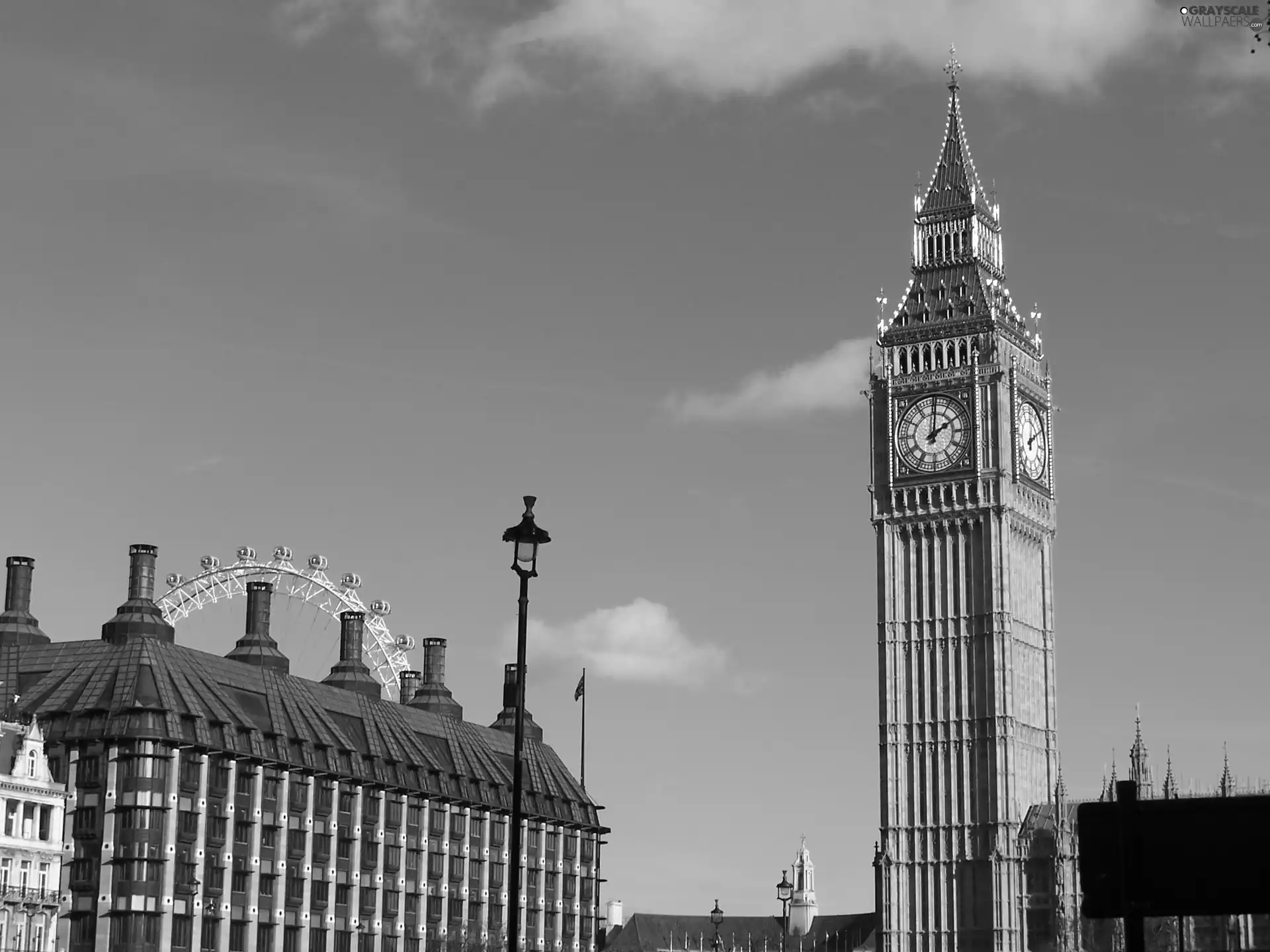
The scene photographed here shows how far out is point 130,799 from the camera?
431 ft

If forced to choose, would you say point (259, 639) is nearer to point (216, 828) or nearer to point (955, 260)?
point (216, 828)

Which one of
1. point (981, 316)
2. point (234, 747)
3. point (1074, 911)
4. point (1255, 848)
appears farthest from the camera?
point (981, 316)

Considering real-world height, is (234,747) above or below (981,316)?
below

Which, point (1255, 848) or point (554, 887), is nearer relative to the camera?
point (1255, 848)

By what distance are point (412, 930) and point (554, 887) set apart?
2414 cm

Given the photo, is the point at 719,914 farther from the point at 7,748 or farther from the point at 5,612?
the point at 5,612

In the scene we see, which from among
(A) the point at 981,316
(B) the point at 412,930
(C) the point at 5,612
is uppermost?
(A) the point at 981,316

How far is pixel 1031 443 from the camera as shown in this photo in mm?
190375

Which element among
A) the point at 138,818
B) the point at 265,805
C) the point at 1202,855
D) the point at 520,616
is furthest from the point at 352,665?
the point at 1202,855

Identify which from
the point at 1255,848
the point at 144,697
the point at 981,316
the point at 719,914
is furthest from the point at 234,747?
the point at 1255,848

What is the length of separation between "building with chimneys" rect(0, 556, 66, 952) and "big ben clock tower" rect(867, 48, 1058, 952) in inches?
3071

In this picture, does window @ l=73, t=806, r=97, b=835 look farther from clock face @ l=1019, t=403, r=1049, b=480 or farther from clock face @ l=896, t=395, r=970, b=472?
clock face @ l=1019, t=403, r=1049, b=480

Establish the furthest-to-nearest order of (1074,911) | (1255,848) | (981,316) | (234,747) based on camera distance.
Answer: (981,316)
(1074,911)
(234,747)
(1255,848)

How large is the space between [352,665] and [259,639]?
16.1 meters
